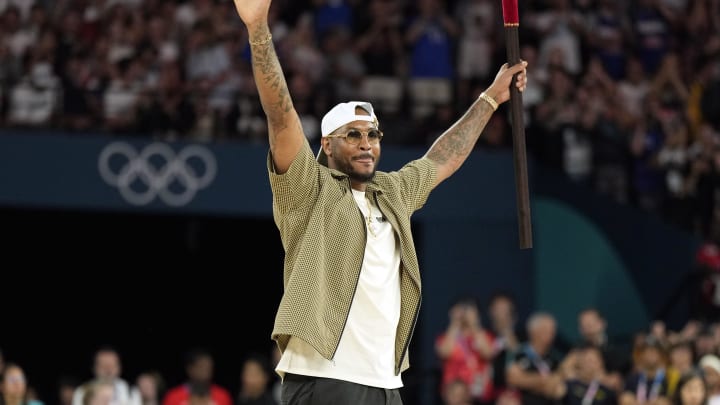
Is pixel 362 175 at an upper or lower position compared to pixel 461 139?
lower

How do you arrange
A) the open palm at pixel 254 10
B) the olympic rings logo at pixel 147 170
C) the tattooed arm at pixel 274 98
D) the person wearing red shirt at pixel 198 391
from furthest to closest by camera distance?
the olympic rings logo at pixel 147 170, the person wearing red shirt at pixel 198 391, the tattooed arm at pixel 274 98, the open palm at pixel 254 10

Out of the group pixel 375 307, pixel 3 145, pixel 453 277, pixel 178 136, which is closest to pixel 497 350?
pixel 453 277

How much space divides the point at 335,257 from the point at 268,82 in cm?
74

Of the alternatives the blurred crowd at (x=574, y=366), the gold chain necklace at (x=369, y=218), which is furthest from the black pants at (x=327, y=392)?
the blurred crowd at (x=574, y=366)

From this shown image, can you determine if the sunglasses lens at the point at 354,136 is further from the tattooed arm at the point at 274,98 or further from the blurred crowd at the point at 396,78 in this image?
the blurred crowd at the point at 396,78

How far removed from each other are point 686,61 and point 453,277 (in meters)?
4.24

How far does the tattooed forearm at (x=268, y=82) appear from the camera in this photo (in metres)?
5.55

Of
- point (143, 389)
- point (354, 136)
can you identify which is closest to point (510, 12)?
point (354, 136)

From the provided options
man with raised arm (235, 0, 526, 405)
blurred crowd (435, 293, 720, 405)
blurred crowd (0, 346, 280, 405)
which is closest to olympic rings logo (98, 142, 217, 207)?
blurred crowd (0, 346, 280, 405)

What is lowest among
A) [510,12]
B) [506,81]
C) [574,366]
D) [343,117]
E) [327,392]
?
[574,366]

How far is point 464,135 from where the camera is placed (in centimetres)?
670

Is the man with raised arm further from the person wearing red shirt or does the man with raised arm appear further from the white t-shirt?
the person wearing red shirt

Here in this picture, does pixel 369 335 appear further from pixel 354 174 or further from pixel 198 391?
pixel 198 391

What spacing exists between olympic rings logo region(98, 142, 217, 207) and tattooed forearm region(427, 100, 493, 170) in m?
9.08
